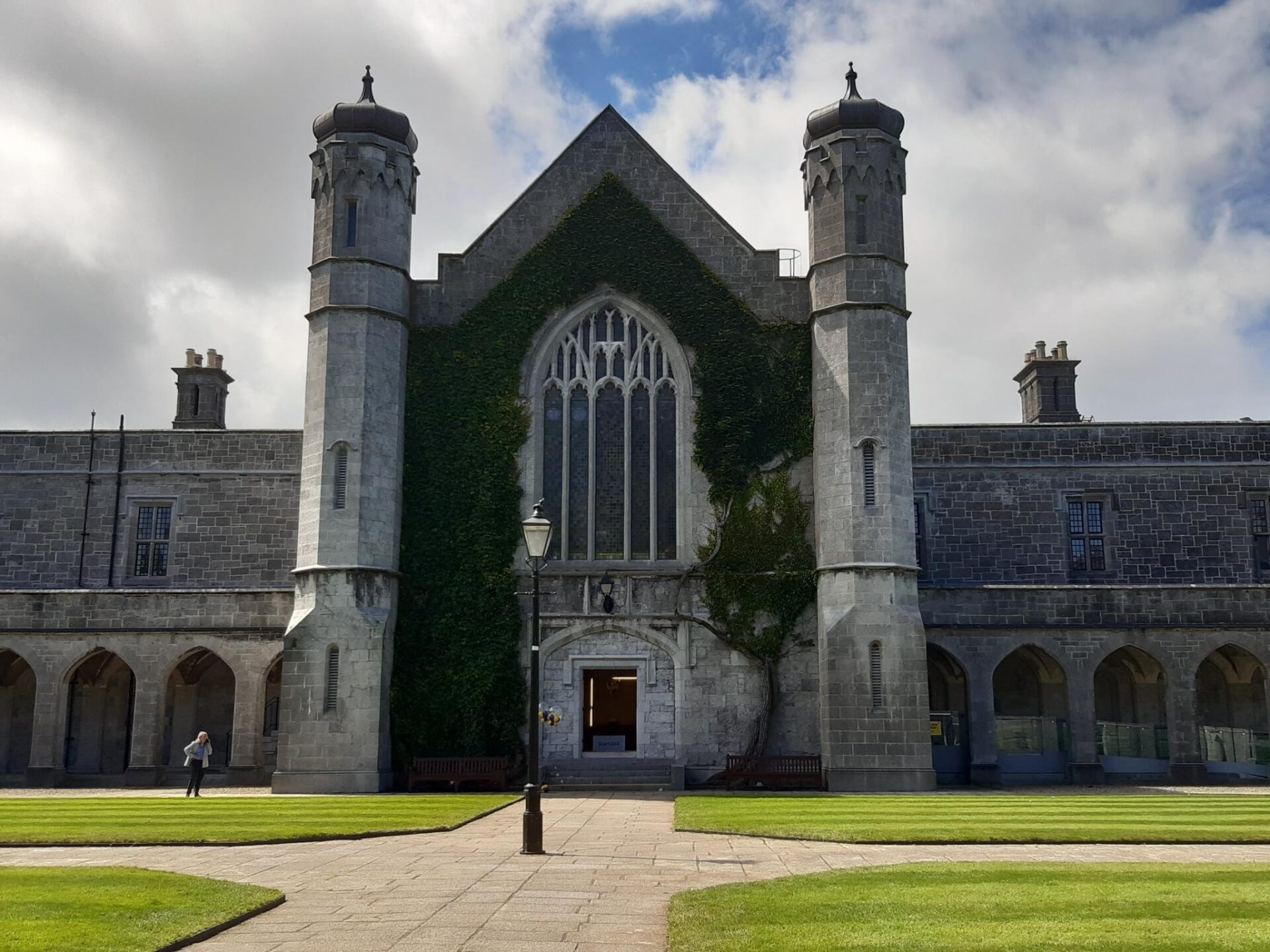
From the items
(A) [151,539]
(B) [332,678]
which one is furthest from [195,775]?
(A) [151,539]

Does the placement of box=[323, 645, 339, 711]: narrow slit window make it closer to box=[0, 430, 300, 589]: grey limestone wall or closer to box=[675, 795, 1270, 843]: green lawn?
box=[0, 430, 300, 589]: grey limestone wall

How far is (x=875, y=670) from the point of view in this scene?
25609mm

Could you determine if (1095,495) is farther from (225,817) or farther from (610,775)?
(225,817)

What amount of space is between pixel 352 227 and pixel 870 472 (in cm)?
1252

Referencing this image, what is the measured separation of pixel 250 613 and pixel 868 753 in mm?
13790

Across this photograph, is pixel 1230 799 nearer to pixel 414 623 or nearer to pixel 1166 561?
pixel 1166 561

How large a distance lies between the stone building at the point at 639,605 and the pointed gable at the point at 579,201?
7 cm

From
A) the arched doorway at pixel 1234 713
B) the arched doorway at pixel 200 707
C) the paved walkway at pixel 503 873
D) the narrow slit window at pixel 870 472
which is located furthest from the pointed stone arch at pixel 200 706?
the arched doorway at pixel 1234 713

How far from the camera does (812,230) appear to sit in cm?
2797

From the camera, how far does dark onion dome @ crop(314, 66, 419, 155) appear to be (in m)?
28.0

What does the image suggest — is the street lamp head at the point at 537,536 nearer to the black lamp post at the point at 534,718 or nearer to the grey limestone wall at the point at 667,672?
the black lamp post at the point at 534,718

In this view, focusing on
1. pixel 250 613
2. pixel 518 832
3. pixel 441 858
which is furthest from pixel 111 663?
pixel 441 858

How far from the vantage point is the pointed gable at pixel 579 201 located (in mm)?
28641

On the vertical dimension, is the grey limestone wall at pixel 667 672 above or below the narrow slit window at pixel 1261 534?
below
